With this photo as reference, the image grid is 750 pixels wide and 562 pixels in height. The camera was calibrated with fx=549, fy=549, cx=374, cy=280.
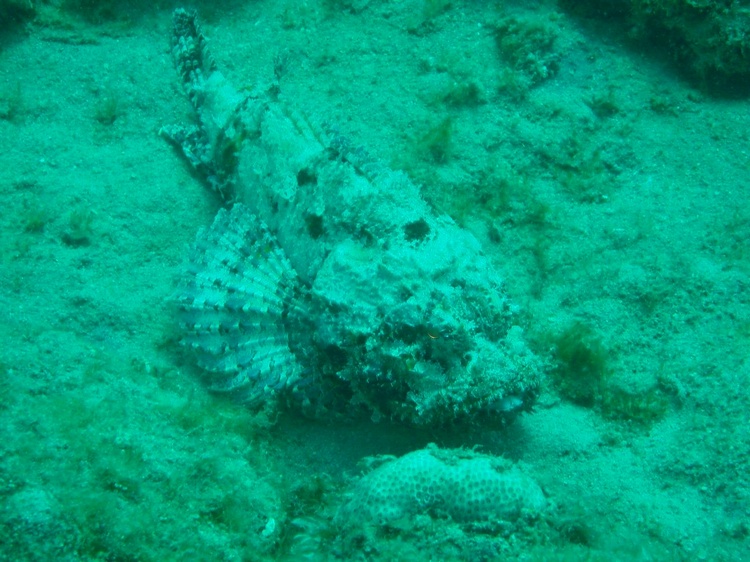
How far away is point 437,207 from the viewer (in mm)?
3910

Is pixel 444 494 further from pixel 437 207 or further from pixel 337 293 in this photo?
pixel 437 207

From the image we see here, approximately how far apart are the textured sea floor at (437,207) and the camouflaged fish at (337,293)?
0.29 m

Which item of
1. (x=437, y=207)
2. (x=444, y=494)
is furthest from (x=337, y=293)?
(x=444, y=494)

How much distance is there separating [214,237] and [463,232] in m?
1.99

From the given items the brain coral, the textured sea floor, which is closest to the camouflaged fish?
the textured sea floor

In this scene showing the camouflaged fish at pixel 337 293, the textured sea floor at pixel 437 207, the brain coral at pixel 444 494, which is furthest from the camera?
the camouflaged fish at pixel 337 293

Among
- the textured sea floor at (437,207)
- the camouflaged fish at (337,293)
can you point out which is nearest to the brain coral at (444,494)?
the textured sea floor at (437,207)

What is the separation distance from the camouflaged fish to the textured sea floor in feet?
0.96

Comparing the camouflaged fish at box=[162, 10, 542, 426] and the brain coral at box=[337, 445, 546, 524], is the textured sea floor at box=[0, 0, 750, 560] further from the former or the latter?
the camouflaged fish at box=[162, 10, 542, 426]

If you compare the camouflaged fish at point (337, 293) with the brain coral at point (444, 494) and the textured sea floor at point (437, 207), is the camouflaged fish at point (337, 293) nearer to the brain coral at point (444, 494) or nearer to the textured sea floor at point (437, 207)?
the textured sea floor at point (437, 207)

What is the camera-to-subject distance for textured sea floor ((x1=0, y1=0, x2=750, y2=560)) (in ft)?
8.28

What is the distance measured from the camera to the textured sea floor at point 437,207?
252 centimetres

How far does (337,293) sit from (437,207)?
107 cm

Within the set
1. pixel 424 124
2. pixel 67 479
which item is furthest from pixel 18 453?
pixel 424 124
